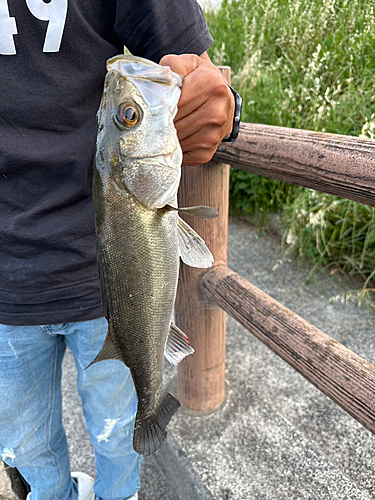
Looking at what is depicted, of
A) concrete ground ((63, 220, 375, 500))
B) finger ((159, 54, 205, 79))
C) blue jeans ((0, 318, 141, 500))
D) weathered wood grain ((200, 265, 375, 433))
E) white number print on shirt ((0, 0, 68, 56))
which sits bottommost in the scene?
concrete ground ((63, 220, 375, 500))

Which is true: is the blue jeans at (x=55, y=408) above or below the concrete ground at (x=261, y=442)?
above

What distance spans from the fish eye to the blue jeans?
0.68m

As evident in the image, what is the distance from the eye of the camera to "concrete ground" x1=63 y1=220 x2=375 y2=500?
5.48ft

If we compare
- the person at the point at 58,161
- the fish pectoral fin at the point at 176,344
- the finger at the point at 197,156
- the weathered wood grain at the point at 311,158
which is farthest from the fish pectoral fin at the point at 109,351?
the weathered wood grain at the point at 311,158

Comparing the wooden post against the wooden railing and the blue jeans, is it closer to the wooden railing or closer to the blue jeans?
the wooden railing

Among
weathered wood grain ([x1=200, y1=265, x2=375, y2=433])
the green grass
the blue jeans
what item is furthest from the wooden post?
the green grass

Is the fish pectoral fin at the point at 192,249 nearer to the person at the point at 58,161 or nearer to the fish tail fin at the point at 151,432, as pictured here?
the person at the point at 58,161

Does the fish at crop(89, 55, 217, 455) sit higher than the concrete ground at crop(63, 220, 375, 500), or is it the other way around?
the fish at crop(89, 55, 217, 455)

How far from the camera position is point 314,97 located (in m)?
3.14

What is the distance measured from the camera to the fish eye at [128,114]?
0.85m

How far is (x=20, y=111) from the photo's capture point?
1110 millimetres

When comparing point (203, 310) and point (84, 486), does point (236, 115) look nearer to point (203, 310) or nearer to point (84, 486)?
point (203, 310)

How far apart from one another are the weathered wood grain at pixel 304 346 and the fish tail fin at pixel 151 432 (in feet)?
1.45

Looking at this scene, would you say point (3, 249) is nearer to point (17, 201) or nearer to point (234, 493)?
point (17, 201)
